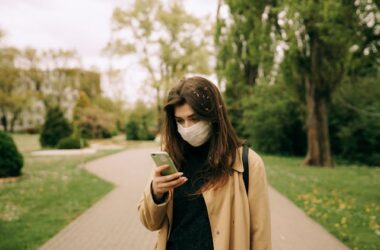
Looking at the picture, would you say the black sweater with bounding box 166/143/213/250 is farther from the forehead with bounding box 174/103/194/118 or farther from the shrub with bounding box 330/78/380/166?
the shrub with bounding box 330/78/380/166

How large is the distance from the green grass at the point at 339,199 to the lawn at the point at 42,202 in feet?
16.8

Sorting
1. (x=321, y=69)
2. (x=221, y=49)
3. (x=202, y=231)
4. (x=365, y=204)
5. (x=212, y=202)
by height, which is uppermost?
(x=221, y=49)

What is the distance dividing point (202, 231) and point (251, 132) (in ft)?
75.9

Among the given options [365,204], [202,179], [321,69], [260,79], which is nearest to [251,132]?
[260,79]

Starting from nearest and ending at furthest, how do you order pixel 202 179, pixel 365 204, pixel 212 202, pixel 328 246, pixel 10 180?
1. pixel 212 202
2. pixel 202 179
3. pixel 328 246
4. pixel 365 204
5. pixel 10 180

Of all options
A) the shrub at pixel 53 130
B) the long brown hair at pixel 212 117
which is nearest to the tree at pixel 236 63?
the shrub at pixel 53 130

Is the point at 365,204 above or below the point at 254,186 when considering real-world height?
below

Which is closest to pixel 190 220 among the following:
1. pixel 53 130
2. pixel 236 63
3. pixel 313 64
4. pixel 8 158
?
pixel 8 158

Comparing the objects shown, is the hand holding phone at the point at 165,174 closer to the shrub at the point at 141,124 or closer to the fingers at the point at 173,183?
the fingers at the point at 173,183

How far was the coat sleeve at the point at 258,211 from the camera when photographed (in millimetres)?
2041

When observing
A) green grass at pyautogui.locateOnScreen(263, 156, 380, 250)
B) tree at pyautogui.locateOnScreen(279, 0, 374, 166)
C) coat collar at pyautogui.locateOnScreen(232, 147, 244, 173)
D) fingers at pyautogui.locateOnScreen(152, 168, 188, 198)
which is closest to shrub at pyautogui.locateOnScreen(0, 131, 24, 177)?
green grass at pyautogui.locateOnScreen(263, 156, 380, 250)

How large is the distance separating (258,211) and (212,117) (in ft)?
1.93

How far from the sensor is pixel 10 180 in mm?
12078

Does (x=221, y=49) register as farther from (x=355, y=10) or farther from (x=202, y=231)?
(x=202, y=231)
